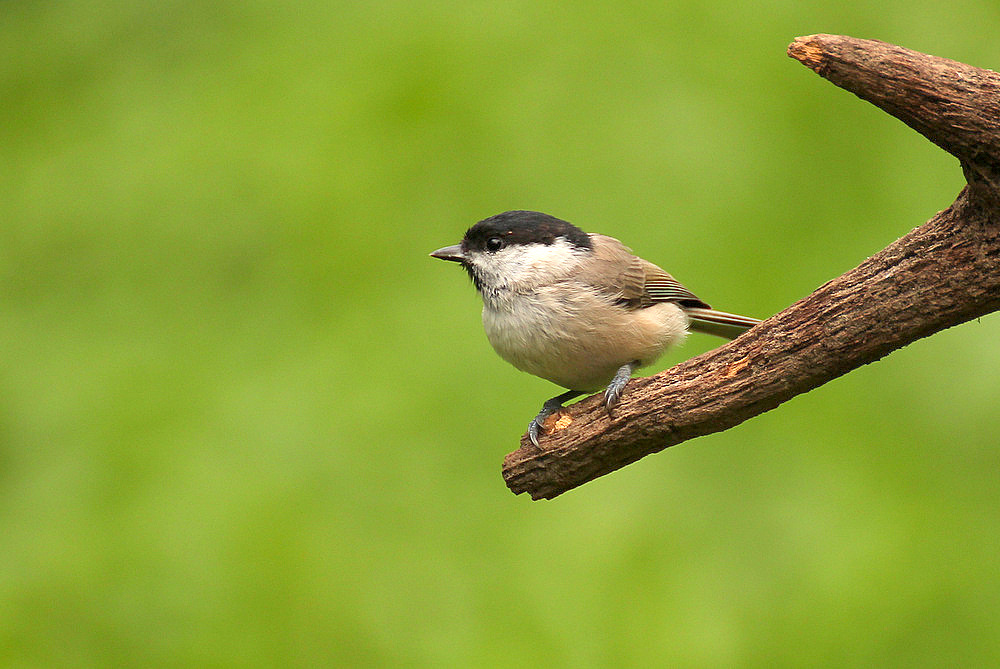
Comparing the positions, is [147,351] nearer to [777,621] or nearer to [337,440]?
[337,440]

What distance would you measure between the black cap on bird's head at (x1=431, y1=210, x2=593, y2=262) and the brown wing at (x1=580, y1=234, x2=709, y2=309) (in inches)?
6.0

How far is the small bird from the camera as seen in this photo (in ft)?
10.9

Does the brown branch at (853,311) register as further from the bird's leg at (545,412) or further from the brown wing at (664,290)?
the brown wing at (664,290)

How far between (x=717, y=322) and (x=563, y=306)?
754mm

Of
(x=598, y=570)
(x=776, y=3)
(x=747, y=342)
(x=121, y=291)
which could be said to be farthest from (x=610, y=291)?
(x=121, y=291)

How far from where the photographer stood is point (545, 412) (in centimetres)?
331

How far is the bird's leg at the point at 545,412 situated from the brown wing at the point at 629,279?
16.3 inches

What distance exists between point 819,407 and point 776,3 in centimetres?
244

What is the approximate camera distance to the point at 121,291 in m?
Result: 5.88

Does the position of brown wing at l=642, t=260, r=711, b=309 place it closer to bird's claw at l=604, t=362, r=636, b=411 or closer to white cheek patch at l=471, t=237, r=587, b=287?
white cheek patch at l=471, t=237, r=587, b=287

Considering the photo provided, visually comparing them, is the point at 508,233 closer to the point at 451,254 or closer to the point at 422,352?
the point at 451,254

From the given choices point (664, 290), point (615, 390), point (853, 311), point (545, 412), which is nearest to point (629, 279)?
point (664, 290)

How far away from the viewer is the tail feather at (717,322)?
11.9 ft

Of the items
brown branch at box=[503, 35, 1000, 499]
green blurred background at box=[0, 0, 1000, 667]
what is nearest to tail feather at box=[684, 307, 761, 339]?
brown branch at box=[503, 35, 1000, 499]
